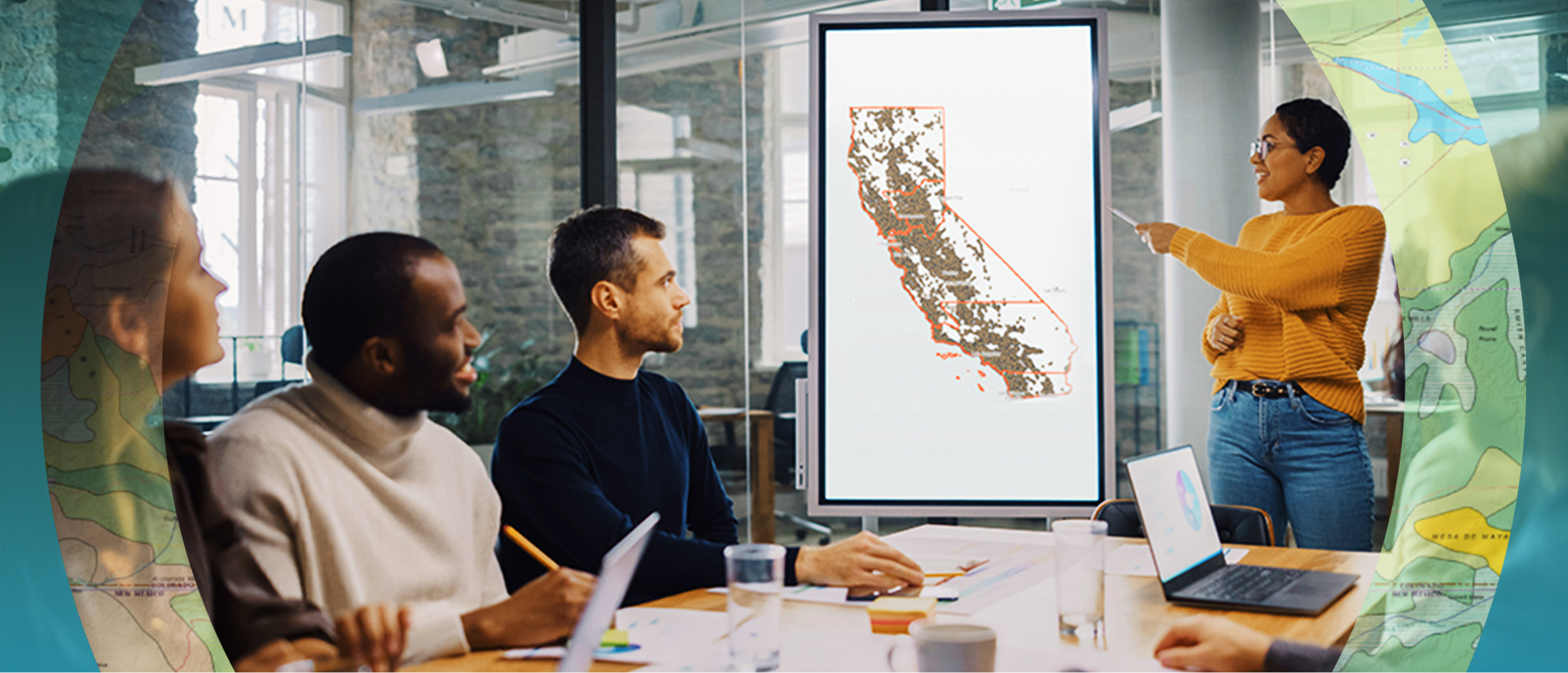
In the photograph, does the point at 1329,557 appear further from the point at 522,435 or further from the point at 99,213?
the point at 99,213

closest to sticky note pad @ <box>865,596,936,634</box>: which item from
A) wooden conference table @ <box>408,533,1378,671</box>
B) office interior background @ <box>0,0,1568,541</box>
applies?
wooden conference table @ <box>408,533,1378,671</box>

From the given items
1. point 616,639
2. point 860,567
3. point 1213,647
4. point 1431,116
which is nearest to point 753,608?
point 616,639

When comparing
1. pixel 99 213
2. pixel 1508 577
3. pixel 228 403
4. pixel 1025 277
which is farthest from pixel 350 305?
pixel 1508 577

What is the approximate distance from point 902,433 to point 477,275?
146 inches

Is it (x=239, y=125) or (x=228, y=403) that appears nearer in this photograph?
(x=228, y=403)

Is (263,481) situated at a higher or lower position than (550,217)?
lower

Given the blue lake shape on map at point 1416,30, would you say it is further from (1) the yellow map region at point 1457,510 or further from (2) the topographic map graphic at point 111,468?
(2) the topographic map graphic at point 111,468

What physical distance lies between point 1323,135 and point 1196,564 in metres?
1.27

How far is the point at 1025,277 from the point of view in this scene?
6.79 ft

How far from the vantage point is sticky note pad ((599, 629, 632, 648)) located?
3.92ft

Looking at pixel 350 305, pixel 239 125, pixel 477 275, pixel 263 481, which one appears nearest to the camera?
pixel 263 481

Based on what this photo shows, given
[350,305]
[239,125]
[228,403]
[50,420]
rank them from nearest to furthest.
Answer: [350,305], [50,420], [228,403], [239,125]

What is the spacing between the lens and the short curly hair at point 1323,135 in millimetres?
2279

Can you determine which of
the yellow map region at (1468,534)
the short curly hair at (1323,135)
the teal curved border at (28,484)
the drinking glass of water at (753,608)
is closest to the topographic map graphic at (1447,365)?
the yellow map region at (1468,534)
